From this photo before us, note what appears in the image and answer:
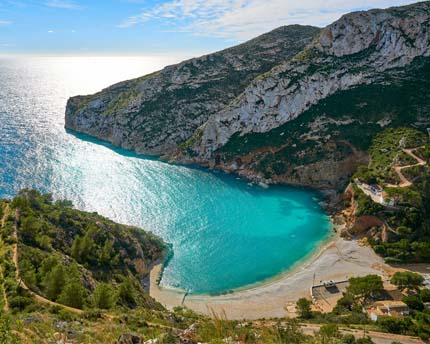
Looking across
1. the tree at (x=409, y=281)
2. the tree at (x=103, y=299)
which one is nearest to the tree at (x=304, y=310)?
the tree at (x=409, y=281)

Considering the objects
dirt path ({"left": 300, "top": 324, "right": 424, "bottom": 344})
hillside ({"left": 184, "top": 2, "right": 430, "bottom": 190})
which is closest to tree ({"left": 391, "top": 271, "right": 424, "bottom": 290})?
dirt path ({"left": 300, "top": 324, "right": 424, "bottom": 344})

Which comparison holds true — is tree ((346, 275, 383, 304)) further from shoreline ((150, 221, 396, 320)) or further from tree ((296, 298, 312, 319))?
tree ((296, 298, 312, 319))

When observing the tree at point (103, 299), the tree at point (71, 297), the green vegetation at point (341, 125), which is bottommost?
the tree at point (103, 299)

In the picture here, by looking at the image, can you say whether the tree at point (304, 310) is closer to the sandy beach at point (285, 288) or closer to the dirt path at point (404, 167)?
the sandy beach at point (285, 288)

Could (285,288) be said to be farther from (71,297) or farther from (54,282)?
(54,282)

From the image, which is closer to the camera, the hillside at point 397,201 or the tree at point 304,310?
the tree at point 304,310

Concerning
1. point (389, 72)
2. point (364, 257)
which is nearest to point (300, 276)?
point (364, 257)

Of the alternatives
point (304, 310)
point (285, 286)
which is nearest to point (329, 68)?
point (285, 286)
